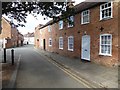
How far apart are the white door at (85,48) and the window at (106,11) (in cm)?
310

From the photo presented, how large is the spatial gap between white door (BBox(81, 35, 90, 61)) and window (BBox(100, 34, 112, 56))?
251cm

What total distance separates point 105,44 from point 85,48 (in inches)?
153

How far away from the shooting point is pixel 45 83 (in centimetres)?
1026

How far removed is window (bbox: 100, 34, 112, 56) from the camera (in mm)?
16025

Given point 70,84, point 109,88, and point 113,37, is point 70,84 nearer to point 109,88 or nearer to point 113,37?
point 109,88

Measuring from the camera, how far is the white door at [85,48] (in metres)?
19.5

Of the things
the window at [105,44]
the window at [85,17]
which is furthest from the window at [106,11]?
the window at [85,17]

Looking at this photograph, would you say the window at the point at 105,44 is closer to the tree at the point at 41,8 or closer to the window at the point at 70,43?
the tree at the point at 41,8

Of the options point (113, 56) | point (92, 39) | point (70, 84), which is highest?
point (92, 39)

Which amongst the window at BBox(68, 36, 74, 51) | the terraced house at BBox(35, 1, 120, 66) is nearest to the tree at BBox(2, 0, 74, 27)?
the terraced house at BBox(35, 1, 120, 66)

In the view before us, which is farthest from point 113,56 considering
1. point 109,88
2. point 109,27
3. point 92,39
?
point 109,88

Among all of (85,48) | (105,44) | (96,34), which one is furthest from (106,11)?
(85,48)

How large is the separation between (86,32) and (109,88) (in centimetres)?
1155

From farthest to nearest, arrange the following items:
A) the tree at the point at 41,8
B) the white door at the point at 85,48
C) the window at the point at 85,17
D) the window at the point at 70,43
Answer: the window at the point at 70,43, the window at the point at 85,17, the white door at the point at 85,48, the tree at the point at 41,8
